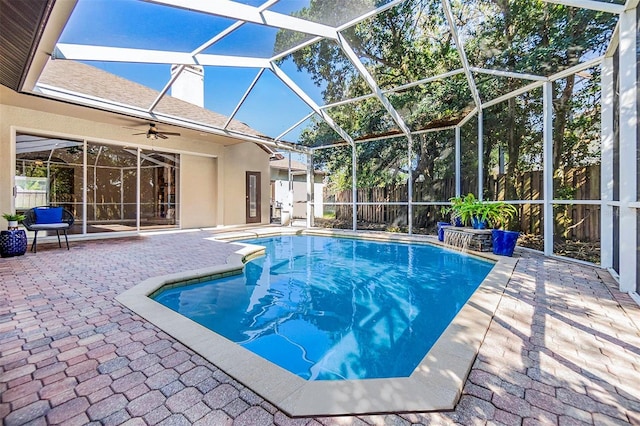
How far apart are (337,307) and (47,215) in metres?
6.88

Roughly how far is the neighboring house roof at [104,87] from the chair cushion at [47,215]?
2.68m

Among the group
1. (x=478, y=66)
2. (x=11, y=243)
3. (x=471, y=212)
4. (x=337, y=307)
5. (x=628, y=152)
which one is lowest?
(x=337, y=307)

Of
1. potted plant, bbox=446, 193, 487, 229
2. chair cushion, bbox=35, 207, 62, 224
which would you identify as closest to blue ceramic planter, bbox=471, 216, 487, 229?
potted plant, bbox=446, 193, 487, 229

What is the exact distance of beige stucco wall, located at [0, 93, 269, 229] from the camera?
22.2 ft

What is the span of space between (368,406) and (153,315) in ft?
7.73

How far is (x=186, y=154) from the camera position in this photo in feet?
35.6

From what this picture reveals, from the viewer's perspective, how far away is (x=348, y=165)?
12.6 meters

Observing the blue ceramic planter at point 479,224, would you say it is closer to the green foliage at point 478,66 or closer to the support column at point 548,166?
the support column at point 548,166

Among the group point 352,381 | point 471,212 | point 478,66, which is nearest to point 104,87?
point 352,381

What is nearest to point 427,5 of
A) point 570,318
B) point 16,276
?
point 570,318

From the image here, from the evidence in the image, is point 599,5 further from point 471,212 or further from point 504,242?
point 471,212

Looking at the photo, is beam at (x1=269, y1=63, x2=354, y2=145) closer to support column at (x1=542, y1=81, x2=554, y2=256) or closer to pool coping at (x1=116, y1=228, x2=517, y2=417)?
support column at (x1=542, y1=81, x2=554, y2=256)

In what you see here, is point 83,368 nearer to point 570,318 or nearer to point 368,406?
point 368,406

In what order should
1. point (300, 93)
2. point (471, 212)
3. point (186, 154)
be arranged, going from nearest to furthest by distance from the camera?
point (471, 212), point (300, 93), point (186, 154)
